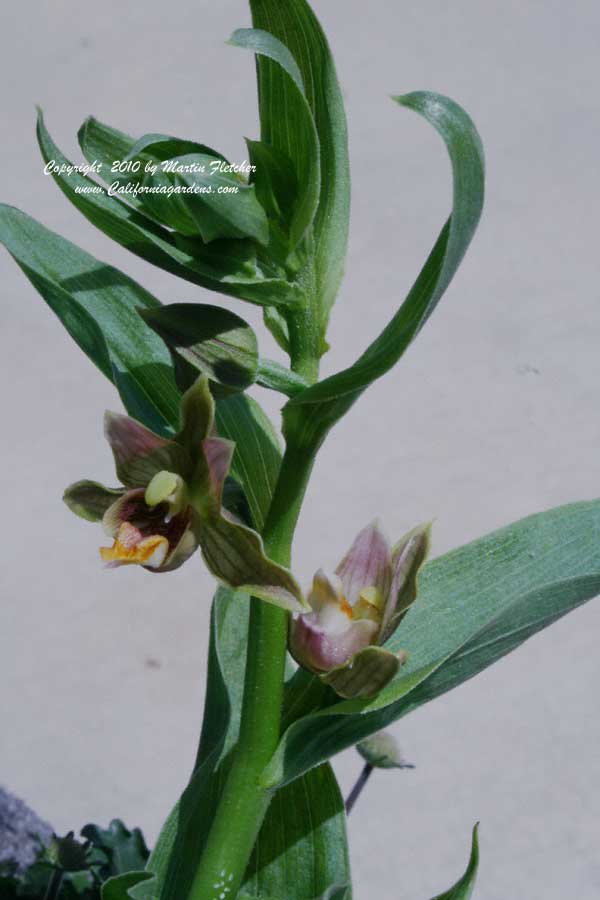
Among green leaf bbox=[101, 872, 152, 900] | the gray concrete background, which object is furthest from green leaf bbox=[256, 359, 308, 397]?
the gray concrete background

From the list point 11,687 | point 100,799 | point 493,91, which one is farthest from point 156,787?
point 493,91

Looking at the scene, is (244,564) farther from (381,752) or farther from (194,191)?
(381,752)

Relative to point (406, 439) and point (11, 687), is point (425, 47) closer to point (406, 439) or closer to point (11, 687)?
point (406, 439)

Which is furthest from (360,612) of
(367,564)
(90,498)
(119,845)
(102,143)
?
(119,845)

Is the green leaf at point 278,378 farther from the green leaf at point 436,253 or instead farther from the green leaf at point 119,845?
the green leaf at point 119,845

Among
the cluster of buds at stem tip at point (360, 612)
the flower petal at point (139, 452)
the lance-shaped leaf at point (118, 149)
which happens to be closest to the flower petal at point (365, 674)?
the cluster of buds at stem tip at point (360, 612)
